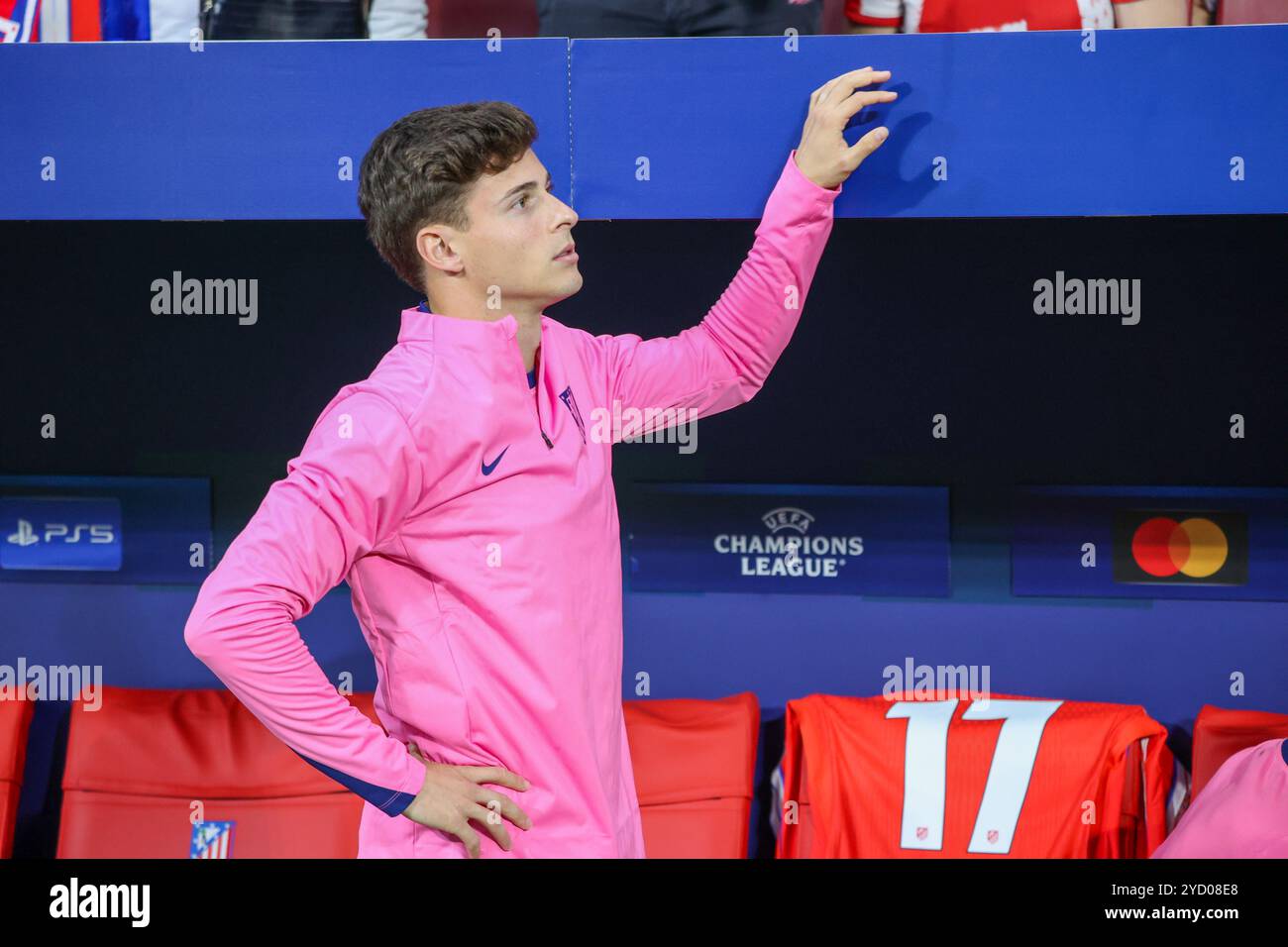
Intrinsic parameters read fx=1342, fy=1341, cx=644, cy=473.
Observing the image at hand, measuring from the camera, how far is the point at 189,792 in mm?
1978

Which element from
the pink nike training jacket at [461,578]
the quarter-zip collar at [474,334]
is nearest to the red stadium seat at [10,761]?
the pink nike training jacket at [461,578]

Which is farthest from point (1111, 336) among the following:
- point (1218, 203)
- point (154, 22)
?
point (154, 22)

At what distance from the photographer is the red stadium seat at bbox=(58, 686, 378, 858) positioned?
195 cm

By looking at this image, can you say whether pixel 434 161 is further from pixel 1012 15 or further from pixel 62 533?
pixel 62 533

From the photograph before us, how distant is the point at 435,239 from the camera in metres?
1.36

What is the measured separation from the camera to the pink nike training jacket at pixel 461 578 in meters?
1.22

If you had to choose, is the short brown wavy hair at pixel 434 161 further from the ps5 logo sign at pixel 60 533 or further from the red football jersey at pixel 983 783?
the ps5 logo sign at pixel 60 533

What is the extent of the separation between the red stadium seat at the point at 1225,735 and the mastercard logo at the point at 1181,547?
23cm

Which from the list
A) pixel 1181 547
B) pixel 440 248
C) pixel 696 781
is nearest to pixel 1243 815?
pixel 1181 547

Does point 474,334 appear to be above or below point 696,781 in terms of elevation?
above

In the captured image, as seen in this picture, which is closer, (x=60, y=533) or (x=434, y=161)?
(x=434, y=161)

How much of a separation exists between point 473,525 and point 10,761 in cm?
111

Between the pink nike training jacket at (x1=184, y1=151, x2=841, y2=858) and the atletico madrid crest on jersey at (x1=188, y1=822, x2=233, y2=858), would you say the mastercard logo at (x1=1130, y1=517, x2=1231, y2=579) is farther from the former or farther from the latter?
the atletico madrid crest on jersey at (x1=188, y1=822, x2=233, y2=858)

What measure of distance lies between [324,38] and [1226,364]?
1341 millimetres
